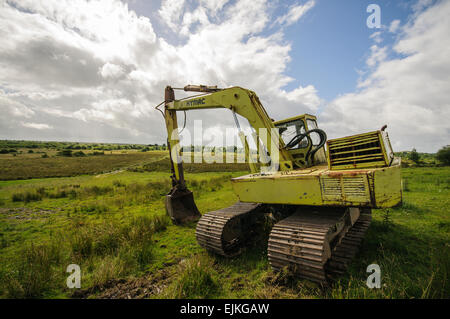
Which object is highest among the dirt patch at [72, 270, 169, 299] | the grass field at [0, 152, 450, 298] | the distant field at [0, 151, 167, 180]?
the distant field at [0, 151, 167, 180]

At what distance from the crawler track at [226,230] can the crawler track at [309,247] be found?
112 centimetres

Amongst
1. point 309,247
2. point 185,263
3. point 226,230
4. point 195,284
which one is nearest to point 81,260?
point 185,263

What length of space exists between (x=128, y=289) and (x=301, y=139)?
4473 mm

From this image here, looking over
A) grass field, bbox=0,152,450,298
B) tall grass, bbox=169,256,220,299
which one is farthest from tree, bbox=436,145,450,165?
tall grass, bbox=169,256,220,299

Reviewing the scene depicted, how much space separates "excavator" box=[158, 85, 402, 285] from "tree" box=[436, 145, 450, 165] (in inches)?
1548

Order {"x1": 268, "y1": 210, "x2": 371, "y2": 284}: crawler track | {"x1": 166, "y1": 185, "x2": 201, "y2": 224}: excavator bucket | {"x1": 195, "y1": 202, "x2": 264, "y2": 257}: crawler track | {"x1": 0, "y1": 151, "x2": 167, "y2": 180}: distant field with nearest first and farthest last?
{"x1": 268, "y1": 210, "x2": 371, "y2": 284}: crawler track, {"x1": 195, "y1": 202, "x2": 264, "y2": 257}: crawler track, {"x1": 166, "y1": 185, "x2": 201, "y2": 224}: excavator bucket, {"x1": 0, "y1": 151, "x2": 167, "y2": 180}: distant field

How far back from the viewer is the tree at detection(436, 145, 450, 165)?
31375mm

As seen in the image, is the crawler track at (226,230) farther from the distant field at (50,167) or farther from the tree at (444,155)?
the tree at (444,155)

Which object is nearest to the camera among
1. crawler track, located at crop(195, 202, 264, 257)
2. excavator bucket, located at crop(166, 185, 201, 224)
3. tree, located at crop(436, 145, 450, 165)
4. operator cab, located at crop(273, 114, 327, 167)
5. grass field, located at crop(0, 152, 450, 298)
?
grass field, located at crop(0, 152, 450, 298)

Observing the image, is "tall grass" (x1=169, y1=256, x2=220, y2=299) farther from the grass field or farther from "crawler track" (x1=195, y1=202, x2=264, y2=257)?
"crawler track" (x1=195, y1=202, x2=264, y2=257)

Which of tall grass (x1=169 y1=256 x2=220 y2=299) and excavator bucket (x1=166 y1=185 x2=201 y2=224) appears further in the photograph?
excavator bucket (x1=166 y1=185 x2=201 y2=224)
